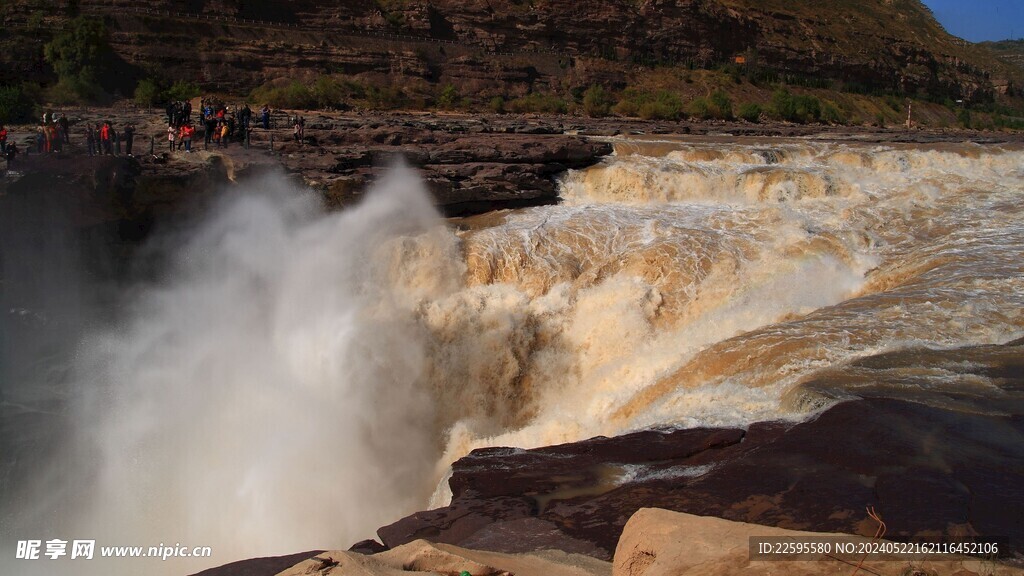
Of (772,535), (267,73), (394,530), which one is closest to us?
(772,535)

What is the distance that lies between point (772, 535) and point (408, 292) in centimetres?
943

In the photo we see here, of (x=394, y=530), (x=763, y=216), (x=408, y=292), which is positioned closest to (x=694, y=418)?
(x=394, y=530)

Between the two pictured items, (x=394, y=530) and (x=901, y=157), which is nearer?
(x=394, y=530)

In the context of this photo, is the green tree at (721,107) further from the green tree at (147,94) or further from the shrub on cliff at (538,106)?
the green tree at (147,94)

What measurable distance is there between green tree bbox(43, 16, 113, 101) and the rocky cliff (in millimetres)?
999

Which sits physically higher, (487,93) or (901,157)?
(487,93)

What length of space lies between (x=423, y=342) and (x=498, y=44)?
35.1 m

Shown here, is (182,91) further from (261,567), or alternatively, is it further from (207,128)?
(261,567)

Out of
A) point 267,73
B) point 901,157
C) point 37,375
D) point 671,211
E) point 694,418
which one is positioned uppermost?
point 267,73

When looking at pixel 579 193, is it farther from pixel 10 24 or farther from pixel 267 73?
pixel 10 24

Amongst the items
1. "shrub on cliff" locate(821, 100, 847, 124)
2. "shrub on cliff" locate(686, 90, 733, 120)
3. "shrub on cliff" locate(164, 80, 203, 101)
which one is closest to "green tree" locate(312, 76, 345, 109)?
"shrub on cliff" locate(164, 80, 203, 101)

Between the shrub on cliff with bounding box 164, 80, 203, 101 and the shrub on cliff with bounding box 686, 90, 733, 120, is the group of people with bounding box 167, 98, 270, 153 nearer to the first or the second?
the shrub on cliff with bounding box 164, 80, 203, 101

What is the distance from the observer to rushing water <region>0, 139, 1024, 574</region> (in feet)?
31.7

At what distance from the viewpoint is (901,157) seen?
19875 mm
